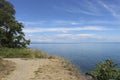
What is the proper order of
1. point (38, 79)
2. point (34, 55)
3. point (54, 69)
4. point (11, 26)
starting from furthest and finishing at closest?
point (11, 26) < point (34, 55) < point (54, 69) < point (38, 79)

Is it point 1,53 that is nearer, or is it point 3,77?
A: point 3,77

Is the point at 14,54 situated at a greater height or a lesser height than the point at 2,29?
lesser

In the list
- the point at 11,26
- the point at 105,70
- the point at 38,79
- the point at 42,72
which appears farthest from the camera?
the point at 11,26

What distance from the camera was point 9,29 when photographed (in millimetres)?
41844

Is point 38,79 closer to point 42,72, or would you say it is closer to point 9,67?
point 42,72

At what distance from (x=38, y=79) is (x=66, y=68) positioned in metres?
4.77

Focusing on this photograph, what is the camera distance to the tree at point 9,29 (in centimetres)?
4059

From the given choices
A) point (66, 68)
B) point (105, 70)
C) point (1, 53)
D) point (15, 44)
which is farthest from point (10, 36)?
point (66, 68)

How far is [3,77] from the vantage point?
16.0 meters

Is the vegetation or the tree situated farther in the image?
the tree

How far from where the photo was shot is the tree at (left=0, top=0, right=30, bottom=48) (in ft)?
133

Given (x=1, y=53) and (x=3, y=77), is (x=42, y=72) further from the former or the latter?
(x=1, y=53)

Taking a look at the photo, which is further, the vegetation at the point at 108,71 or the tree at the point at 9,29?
the tree at the point at 9,29

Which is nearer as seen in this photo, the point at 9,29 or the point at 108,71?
the point at 108,71
